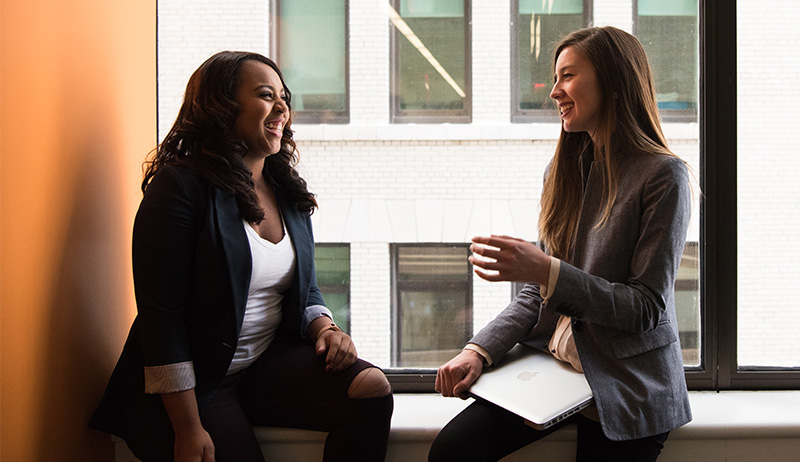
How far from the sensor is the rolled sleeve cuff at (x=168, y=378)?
1.47 m

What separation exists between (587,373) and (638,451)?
22cm

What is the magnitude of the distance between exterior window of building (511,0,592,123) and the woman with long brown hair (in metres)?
0.49

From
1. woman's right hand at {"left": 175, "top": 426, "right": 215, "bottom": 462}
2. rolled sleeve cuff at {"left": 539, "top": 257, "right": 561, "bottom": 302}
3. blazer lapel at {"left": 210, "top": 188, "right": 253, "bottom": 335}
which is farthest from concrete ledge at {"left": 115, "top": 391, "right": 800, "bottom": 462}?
rolled sleeve cuff at {"left": 539, "top": 257, "right": 561, "bottom": 302}

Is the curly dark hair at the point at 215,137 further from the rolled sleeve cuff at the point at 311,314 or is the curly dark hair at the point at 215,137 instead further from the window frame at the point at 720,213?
the window frame at the point at 720,213

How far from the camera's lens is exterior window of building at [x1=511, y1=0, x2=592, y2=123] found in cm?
228

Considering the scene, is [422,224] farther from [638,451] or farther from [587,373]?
[638,451]

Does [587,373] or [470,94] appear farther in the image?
[470,94]

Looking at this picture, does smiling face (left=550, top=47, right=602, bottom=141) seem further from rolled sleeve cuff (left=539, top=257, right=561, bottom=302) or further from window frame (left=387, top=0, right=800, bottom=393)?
window frame (left=387, top=0, right=800, bottom=393)

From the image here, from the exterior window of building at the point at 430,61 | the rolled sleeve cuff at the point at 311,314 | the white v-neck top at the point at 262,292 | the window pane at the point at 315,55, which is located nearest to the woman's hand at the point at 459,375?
the rolled sleeve cuff at the point at 311,314

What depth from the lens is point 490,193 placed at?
90.0 inches

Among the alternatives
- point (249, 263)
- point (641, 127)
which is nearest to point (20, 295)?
point (249, 263)

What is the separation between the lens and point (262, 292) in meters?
1.70

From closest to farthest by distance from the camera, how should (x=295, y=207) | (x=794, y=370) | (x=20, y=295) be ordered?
(x=20, y=295), (x=295, y=207), (x=794, y=370)

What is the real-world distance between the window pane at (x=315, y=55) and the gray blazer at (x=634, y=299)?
1.08 meters
